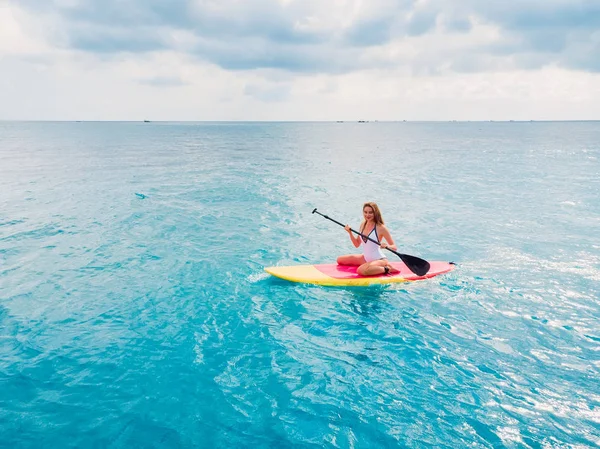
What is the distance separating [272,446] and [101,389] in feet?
10.2

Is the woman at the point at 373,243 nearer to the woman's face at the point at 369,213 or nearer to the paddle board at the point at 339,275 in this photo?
the woman's face at the point at 369,213

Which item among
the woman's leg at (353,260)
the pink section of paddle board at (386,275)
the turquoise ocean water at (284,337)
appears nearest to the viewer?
the turquoise ocean water at (284,337)

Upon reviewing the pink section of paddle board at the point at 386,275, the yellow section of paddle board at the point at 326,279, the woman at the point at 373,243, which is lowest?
the yellow section of paddle board at the point at 326,279

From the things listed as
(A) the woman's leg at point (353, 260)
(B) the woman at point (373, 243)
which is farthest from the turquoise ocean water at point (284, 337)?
(A) the woman's leg at point (353, 260)

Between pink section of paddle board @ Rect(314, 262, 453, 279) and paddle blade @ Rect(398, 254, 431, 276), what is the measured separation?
0.50ft

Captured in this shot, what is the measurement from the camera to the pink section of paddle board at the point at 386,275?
10375 mm

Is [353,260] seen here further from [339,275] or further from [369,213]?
[369,213]

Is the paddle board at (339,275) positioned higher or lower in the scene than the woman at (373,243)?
lower

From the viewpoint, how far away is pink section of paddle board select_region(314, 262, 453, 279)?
1038cm

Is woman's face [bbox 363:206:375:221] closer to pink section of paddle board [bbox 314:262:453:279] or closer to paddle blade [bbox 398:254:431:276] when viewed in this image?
paddle blade [bbox 398:254:431:276]

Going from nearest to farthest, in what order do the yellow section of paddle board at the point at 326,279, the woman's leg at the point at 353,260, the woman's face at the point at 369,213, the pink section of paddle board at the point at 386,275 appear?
the woman's face at the point at 369,213 → the yellow section of paddle board at the point at 326,279 → the pink section of paddle board at the point at 386,275 → the woman's leg at the point at 353,260

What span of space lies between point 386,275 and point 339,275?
1.27m

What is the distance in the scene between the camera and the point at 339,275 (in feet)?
34.0

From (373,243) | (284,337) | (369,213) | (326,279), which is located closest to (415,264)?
(373,243)
